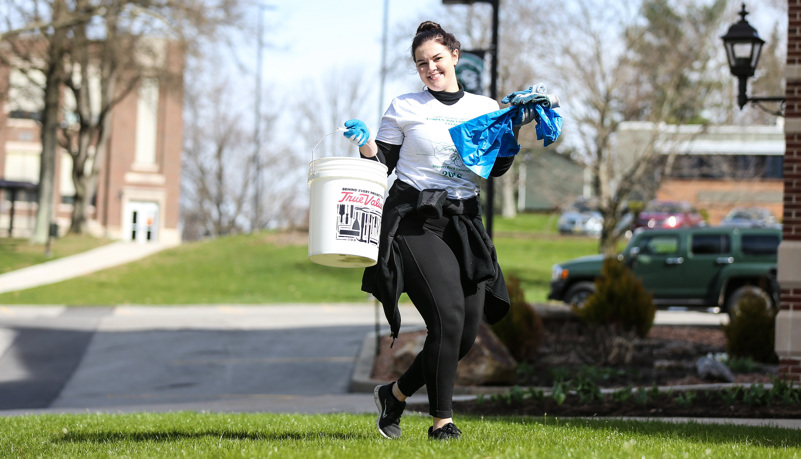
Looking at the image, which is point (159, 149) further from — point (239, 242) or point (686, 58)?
point (686, 58)

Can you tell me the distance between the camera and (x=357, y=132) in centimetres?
469

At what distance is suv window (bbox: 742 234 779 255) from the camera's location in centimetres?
1814

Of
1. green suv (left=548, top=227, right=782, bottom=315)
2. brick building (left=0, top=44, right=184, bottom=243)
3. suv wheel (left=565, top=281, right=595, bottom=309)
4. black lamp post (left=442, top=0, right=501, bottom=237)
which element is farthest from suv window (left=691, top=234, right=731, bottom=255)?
brick building (left=0, top=44, right=184, bottom=243)

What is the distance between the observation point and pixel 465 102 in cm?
501

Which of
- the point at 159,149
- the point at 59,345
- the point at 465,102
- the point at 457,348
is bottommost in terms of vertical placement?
the point at 59,345

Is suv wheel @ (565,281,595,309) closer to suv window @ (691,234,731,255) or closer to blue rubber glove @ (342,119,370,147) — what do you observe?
suv window @ (691,234,731,255)

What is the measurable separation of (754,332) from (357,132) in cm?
965

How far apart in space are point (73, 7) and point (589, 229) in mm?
24343

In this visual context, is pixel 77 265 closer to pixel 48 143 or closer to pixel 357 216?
pixel 48 143

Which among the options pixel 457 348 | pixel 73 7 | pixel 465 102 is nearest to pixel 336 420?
pixel 457 348

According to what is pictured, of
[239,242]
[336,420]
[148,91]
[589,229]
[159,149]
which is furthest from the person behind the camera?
[159,149]

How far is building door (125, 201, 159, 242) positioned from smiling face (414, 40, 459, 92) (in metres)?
47.1

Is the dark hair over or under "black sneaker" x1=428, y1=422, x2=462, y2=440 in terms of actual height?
over

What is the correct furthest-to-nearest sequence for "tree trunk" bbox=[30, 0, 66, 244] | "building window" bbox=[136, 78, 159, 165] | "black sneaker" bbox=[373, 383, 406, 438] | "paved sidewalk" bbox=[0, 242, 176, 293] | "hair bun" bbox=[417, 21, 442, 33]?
"building window" bbox=[136, 78, 159, 165] < "tree trunk" bbox=[30, 0, 66, 244] < "paved sidewalk" bbox=[0, 242, 176, 293] < "black sneaker" bbox=[373, 383, 406, 438] < "hair bun" bbox=[417, 21, 442, 33]
